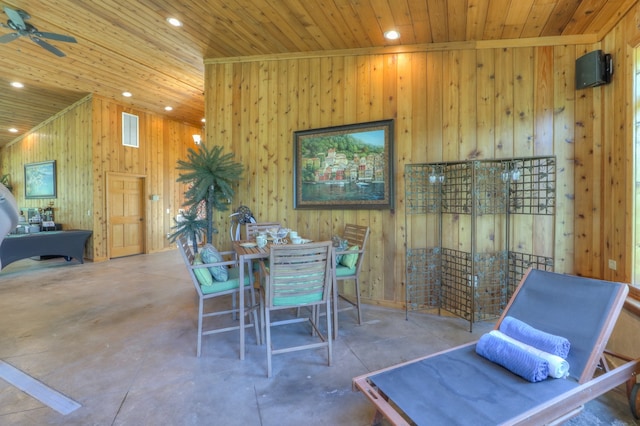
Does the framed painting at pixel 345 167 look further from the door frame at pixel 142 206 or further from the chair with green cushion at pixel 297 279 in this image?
the door frame at pixel 142 206

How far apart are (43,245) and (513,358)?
7284mm

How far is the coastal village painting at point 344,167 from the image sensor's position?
3681 millimetres

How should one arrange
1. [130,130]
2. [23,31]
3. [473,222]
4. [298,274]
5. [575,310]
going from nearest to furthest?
[575,310] < [298,274] < [473,222] < [23,31] < [130,130]

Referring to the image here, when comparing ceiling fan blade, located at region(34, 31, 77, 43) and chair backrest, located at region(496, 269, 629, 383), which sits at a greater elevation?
ceiling fan blade, located at region(34, 31, 77, 43)

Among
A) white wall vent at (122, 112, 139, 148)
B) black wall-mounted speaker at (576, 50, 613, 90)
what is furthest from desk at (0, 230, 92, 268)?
black wall-mounted speaker at (576, 50, 613, 90)

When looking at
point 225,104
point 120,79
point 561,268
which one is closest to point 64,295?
point 225,104

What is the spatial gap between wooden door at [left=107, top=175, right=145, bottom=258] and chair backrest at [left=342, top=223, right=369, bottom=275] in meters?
5.69

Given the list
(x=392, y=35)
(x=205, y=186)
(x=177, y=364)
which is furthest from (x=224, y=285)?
(x=392, y=35)

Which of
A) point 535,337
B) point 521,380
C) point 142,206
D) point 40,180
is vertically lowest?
point 521,380

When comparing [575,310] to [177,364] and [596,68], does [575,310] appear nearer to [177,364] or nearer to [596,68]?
[596,68]

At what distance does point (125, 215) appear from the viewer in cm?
703

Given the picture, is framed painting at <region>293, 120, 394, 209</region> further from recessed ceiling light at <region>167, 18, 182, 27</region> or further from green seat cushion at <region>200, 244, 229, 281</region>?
recessed ceiling light at <region>167, 18, 182, 27</region>

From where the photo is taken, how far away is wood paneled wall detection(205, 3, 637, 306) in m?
2.96

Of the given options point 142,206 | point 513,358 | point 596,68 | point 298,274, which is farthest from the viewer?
point 142,206
